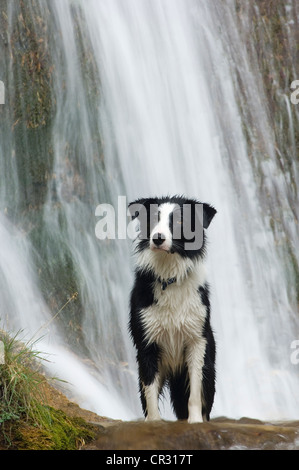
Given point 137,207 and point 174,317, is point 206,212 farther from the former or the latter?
point 174,317

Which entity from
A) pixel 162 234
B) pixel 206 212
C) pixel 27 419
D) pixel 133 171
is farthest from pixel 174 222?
pixel 133 171

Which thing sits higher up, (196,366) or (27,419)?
(196,366)

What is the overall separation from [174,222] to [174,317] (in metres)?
0.66

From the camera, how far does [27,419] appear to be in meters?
4.03

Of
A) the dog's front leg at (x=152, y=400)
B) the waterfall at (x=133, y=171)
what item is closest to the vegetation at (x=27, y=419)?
the dog's front leg at (x=152, y=400)

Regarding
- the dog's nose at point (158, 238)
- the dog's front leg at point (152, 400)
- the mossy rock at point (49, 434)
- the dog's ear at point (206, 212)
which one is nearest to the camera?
the mossy rock at point (49, 434)

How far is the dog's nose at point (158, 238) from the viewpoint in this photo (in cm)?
475

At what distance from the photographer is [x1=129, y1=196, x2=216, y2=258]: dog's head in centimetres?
488

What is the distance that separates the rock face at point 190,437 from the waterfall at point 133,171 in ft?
9.51

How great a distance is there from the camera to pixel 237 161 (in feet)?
39.1

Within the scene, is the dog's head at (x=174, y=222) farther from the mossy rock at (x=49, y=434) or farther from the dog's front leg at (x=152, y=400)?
the mossy rock at (x=49, y=434)

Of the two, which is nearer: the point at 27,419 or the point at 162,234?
the point at 27,419

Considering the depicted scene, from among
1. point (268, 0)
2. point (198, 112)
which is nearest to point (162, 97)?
point (198, 112)

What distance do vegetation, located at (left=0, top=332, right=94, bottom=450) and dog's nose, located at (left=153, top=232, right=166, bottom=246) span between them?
45.9 inches
